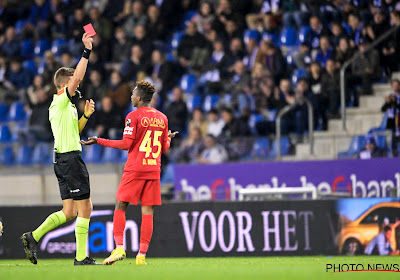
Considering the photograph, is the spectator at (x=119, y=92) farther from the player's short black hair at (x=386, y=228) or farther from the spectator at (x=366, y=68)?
the player's short black hair at (x=386, y=228)

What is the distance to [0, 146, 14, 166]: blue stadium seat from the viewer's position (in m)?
17.6

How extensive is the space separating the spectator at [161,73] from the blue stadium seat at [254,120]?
2.61 metres

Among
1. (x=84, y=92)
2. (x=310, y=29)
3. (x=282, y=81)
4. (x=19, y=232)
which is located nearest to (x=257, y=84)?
(x=282, y=81)

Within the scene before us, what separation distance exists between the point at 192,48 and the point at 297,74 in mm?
3039

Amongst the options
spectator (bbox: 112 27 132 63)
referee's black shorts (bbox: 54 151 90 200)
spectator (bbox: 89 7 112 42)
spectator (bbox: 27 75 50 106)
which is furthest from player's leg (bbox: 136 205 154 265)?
spectator (bbox: 89 7 112 42)

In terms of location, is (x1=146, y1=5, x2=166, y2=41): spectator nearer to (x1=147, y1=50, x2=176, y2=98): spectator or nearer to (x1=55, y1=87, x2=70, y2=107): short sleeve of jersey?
(x1=147, y1=50, x2=176, y2=98): spectator

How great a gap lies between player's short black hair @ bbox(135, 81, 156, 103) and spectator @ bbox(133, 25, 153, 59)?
1011 cm

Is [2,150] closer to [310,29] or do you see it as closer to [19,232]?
[19,232]

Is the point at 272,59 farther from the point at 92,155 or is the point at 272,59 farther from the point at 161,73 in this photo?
the point at 92,155

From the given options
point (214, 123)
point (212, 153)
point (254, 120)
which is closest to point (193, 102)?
point (214, 123)

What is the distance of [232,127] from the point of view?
17016 mm

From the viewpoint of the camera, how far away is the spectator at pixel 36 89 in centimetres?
2041

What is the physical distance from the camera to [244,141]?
1564cm

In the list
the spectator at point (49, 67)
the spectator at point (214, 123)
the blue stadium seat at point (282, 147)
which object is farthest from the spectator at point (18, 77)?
the blue stadium seat at point (282, 147)
